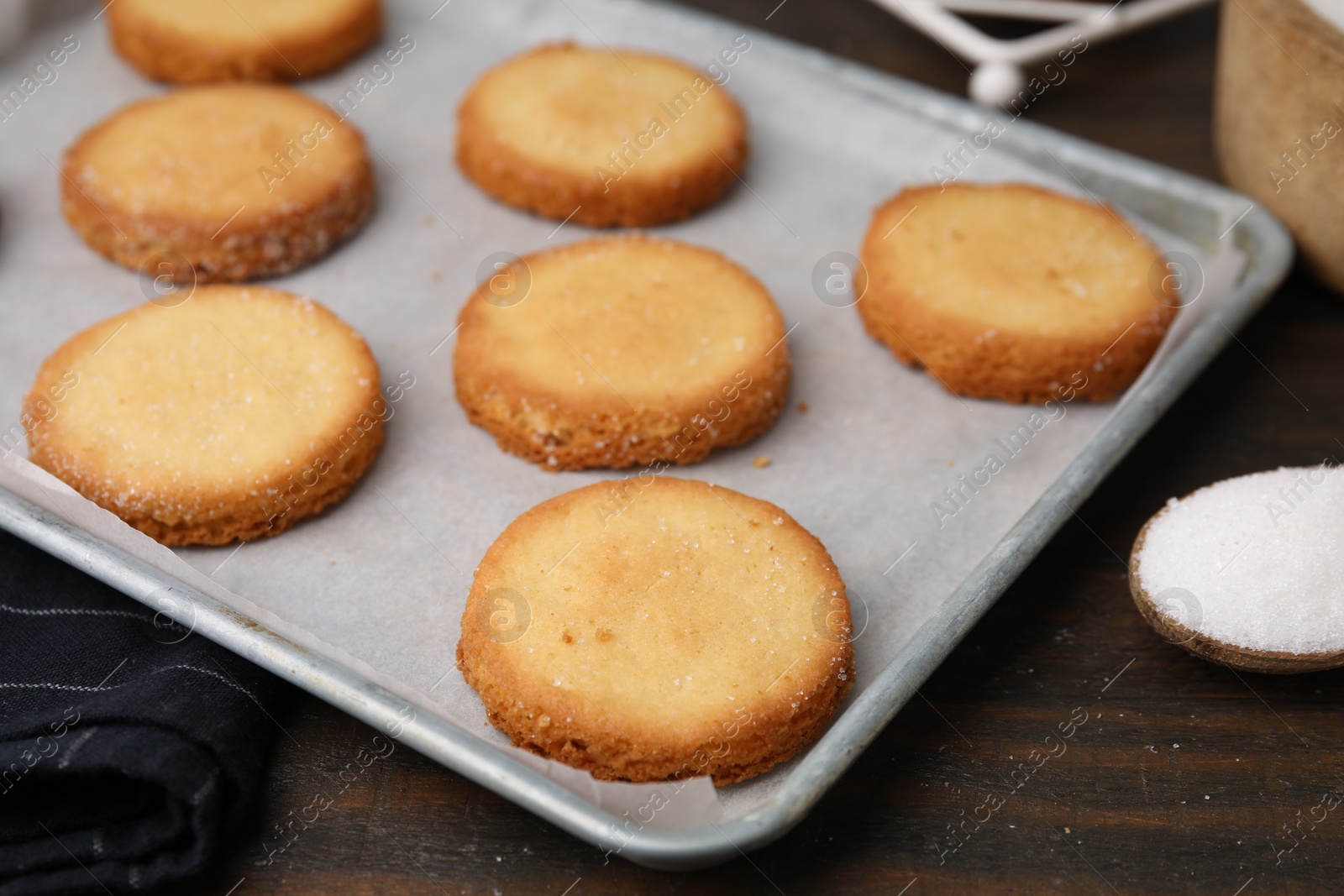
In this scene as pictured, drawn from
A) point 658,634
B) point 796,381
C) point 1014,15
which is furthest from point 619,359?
point 1014,15

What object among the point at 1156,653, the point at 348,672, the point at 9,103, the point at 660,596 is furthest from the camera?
the point at 9,103

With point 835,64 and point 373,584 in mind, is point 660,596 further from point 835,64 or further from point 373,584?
point 835,64

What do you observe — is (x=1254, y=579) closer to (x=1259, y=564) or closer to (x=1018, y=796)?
(x=1259, y=564)

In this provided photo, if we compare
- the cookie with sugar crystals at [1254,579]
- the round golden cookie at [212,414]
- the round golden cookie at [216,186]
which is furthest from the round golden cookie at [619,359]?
the cookie with sugar crystals at [1254,579]

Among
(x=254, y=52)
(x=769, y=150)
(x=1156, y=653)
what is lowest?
(x=1156, y=653)

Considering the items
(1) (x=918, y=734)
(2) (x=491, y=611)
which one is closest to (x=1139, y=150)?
(1) (x=918, y=734)

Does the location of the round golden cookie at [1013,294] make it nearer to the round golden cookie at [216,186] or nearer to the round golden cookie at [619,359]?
the round golden cookie at [619,359]

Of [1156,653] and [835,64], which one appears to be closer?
[1156,653]

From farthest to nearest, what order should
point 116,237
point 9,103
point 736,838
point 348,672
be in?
1. point 9,103
2. point 116,237
3. point 348,672
4. point 736,838
